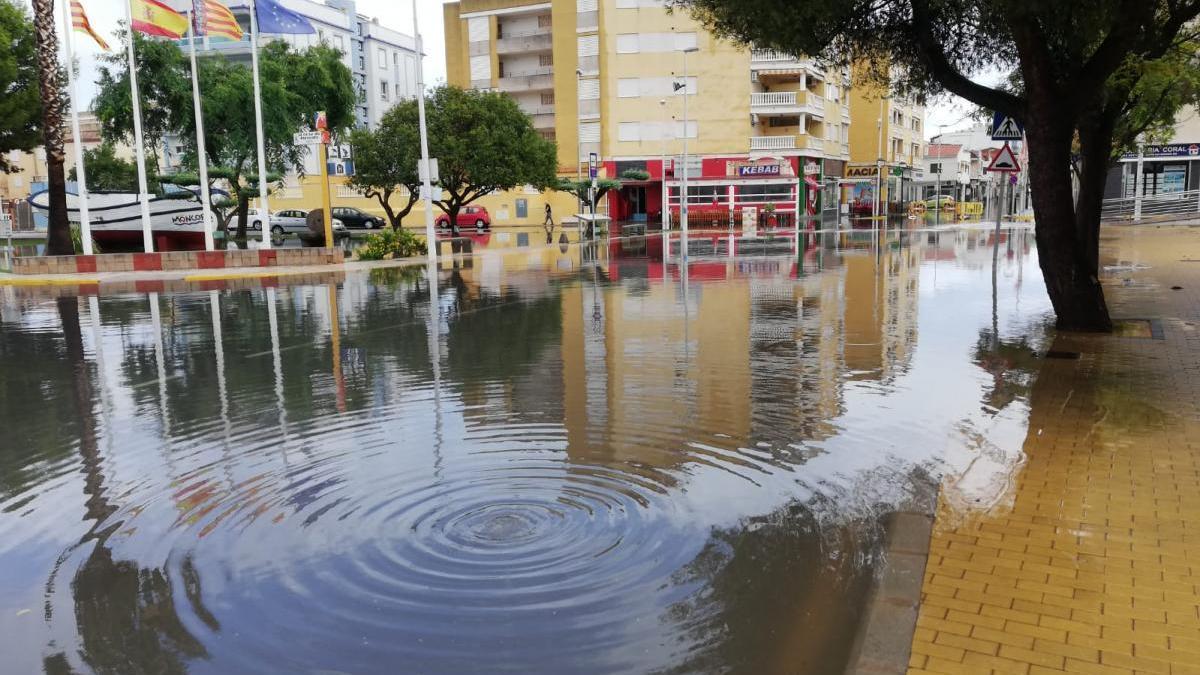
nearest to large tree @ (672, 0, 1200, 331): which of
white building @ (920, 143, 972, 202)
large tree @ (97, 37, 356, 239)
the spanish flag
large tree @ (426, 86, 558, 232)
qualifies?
the spanish flag

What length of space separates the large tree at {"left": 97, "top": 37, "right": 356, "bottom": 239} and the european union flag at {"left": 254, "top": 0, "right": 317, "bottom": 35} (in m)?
11.2

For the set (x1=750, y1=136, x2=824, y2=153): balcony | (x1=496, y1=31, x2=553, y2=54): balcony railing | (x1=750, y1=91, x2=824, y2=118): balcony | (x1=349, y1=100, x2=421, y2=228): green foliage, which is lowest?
(x1=349, y1=100, x2=421, y2=228): green foliage

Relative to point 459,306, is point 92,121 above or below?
above

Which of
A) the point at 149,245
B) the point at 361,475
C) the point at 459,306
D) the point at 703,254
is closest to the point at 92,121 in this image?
the point at 149,245

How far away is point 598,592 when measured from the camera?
4770 mm

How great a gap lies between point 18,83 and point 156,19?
18376 millimetres

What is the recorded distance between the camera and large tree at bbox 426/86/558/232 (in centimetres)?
4450

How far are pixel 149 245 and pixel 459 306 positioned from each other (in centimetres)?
1465

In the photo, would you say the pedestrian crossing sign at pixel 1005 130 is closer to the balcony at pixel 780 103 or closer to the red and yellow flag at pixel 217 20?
the red and yellow flag at pixel 217 20

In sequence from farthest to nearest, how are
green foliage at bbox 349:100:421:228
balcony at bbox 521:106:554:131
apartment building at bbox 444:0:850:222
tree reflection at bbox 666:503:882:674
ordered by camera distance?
balcony at bbox 521:106:554:131 < apartment building at bbox 444:0:850:222 < green foliage at bbox 349:100:421:228 < tree reflection at bbox 666:503:882:674

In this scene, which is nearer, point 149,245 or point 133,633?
point 133,633

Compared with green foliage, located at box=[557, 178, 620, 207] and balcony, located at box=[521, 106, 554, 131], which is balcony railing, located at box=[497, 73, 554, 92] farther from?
green foliage, located at box=[557, 178, 620, 207]

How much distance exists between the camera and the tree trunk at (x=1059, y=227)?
1156cm

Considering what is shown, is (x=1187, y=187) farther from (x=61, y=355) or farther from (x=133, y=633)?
(x=133, y=633)
